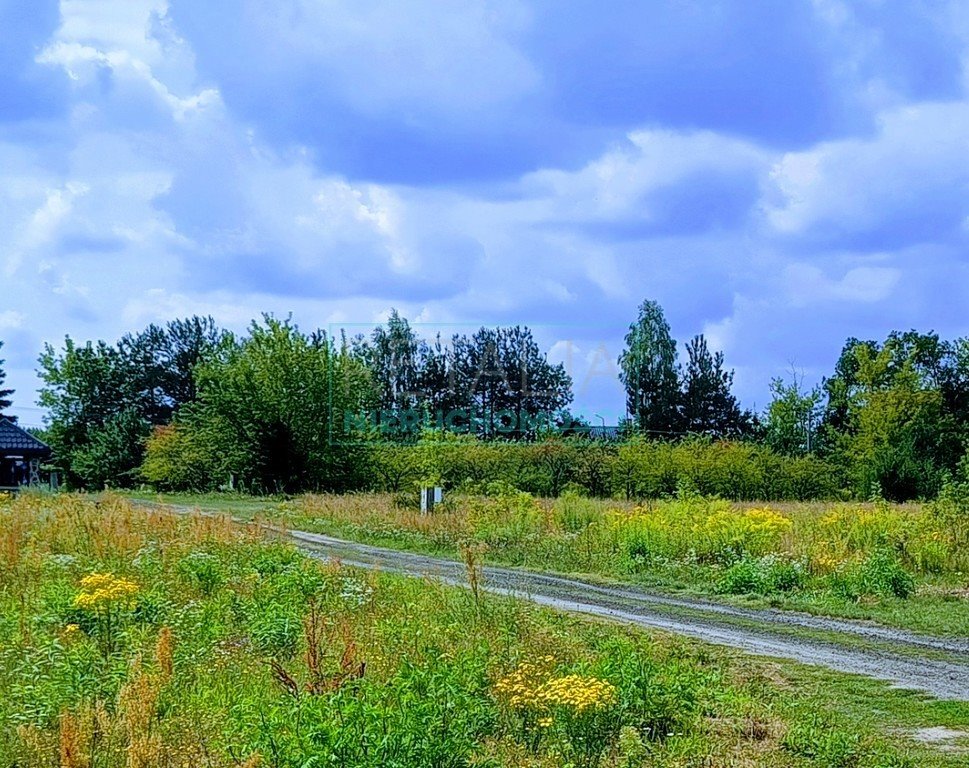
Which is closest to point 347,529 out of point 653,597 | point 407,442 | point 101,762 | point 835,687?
point 653,597

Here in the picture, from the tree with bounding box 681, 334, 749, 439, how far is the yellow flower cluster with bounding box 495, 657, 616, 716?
6561cm

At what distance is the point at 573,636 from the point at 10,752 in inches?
221

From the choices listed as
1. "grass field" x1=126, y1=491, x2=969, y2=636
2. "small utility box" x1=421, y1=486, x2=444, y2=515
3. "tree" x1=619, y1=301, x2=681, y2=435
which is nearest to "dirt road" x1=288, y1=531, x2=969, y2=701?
"grass field" x1=126, y1=491, x2=969, y2=636

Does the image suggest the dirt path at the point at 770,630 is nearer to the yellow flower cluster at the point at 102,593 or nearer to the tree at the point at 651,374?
the yellow flower cluster at the point at 102,593

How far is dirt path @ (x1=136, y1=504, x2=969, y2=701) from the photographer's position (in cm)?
970

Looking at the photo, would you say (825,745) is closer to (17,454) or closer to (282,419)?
(282,419)

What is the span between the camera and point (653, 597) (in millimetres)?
14570

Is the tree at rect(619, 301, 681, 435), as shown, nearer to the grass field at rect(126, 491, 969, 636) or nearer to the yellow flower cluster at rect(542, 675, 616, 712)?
the grass field at rect(126, 491, 969, 636)

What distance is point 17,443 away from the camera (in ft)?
194

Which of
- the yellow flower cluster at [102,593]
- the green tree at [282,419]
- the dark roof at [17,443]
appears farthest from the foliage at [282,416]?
the yellow flower cluster at [102,593]

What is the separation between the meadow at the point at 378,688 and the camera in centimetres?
564

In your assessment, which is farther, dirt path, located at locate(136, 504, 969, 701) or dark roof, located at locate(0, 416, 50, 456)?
dark roof, located at locate(0, 416, 50, 456)

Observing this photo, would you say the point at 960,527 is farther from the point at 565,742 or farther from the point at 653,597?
the point at 565,742

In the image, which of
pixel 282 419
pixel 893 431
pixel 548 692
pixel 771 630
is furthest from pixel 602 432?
pixel 548 692
